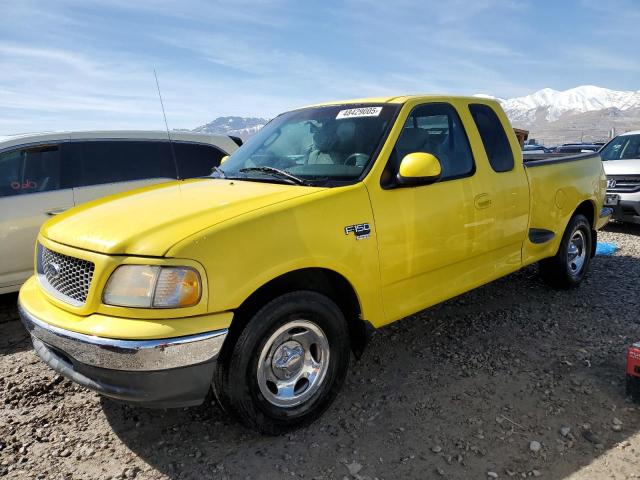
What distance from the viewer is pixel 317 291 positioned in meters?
2.94

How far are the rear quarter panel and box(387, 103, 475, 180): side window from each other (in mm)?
835

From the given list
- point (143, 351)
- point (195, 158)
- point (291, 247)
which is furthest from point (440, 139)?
point (195, 158)

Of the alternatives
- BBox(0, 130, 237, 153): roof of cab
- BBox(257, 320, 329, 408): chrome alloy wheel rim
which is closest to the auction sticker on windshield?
BBox(257, 320, 329, 408): chrome alloy wheel rim

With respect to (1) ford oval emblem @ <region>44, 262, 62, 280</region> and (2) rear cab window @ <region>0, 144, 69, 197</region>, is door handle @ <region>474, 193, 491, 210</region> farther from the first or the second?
(2) rear cab window @ <region>0, 144, 69, 197</region>

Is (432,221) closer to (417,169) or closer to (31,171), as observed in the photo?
(417,169)

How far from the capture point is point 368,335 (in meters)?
3.11

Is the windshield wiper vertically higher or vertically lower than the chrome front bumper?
higher

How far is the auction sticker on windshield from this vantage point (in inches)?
138

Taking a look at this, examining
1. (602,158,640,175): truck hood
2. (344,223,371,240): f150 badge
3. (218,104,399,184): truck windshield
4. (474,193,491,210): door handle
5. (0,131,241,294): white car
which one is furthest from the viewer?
(602,158,640,175): truck hood

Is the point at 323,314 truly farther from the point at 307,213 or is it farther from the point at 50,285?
the point at 50,285

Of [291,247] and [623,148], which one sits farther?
[623,148]

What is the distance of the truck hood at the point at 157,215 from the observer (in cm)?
243

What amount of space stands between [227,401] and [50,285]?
4.00 ft

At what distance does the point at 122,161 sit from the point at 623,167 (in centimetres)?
814
